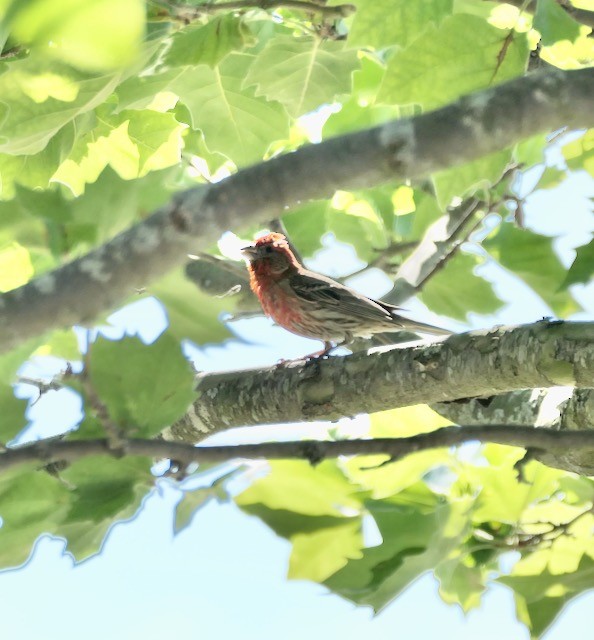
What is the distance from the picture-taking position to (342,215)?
432 centimetres

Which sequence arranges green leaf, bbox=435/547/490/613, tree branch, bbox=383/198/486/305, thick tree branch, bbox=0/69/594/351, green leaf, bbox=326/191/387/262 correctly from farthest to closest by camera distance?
green leaf, bbox=326/191/387/262 < tree branch, bbox=383/198/486/305 < green leaf, bbox=435/547/490/613 < thick tree branch, bbox=0/69/594/351

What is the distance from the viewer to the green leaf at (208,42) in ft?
7.94

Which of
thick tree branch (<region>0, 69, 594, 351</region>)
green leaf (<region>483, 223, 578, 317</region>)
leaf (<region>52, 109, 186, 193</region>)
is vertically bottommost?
green leaf (<region>483, 223, 578, 317</region>)

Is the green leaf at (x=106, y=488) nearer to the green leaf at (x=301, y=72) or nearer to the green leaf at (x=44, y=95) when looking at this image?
the green leaf at (x=44, y=95)

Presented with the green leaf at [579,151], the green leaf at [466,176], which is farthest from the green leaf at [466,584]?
the green leaf at [579,151]

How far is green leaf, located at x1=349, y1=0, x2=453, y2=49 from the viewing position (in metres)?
2.11

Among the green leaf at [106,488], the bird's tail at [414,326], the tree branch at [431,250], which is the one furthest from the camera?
the bird's tail at [414,326]

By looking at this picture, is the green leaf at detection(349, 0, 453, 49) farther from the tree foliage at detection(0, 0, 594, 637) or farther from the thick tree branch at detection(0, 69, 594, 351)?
the thick tree branch at detection(0, 69, 594, 351)

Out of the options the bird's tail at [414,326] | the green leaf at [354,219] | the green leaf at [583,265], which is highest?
the green leaf at [583,265]

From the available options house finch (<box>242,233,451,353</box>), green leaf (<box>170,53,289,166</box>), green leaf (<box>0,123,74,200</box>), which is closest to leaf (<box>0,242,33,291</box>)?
green leaf (<box>0,123,74,200</box>)

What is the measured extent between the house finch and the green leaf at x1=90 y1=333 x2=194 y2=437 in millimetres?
2891

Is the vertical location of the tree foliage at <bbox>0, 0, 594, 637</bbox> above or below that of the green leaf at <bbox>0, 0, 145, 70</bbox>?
below

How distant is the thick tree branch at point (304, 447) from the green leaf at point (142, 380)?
0.22ft

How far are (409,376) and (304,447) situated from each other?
77cm
